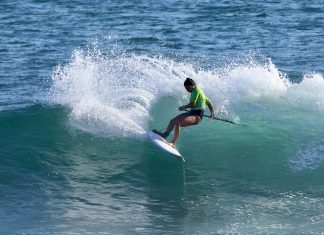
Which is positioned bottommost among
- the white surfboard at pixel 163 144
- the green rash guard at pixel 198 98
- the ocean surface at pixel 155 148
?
the ocean surface at pixel 155 148

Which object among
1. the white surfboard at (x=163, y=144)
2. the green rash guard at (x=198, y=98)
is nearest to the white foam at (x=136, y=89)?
the white surfboard at (x=163, y=144)

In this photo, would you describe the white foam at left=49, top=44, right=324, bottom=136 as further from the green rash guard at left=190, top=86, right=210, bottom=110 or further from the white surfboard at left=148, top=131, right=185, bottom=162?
the green rash guard at left=190, top=86, right=210, bottom=110

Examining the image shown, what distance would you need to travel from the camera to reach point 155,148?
19203 millimetres

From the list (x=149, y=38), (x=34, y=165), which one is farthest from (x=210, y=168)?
(x=149, y=38)

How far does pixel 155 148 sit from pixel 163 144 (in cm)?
155

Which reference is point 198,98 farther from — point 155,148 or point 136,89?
point 136,89

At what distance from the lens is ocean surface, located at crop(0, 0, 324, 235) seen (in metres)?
15.8

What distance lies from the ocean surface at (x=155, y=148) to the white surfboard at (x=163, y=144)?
0.70m

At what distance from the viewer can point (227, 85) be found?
2275 cm

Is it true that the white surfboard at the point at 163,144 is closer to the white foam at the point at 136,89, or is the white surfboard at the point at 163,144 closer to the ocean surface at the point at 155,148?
the ocean surface at the point at 155,148

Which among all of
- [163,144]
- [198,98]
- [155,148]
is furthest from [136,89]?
[198,98]

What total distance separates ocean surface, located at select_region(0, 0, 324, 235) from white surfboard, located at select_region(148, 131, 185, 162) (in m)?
0.70

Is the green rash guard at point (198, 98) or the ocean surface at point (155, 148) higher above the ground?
the green rash guard at point (198, 98)

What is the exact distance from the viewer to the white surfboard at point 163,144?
57.6ft
